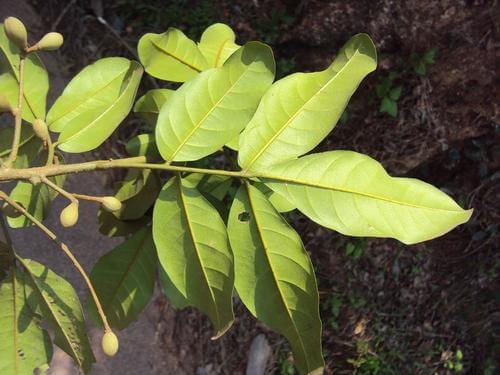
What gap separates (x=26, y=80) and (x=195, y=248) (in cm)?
57

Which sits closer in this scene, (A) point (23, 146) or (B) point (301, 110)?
(B) point (301, 110)

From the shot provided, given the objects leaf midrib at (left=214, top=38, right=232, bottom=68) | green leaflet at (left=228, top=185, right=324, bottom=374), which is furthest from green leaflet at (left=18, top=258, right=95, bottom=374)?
leaf midrib at (left=214, top=38, right=232, bottom=68)

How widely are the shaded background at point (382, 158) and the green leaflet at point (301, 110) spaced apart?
1666 millimetres

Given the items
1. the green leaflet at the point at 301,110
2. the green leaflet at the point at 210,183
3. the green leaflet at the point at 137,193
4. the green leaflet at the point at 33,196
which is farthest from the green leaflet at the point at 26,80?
the green leaflet at the point at 301,110

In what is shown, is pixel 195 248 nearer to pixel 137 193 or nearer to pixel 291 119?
pixel 291 119

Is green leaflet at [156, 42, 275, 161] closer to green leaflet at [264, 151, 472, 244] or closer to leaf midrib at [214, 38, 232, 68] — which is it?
green leaflet at [264, 151, 472, 244]

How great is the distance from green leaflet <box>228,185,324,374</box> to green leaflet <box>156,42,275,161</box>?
0.40 ft

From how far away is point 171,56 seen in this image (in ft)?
4.45

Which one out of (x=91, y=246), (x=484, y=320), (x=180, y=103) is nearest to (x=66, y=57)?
(x=91, y=246)

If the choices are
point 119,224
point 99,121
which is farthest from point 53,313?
point 99,121

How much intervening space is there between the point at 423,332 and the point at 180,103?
112 inches

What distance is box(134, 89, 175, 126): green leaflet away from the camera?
142cm

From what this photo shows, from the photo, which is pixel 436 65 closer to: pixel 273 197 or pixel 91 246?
pixel 273 197

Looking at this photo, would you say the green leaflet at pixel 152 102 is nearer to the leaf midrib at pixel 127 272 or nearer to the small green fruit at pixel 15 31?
the leaf midrib at pixel 127 272
